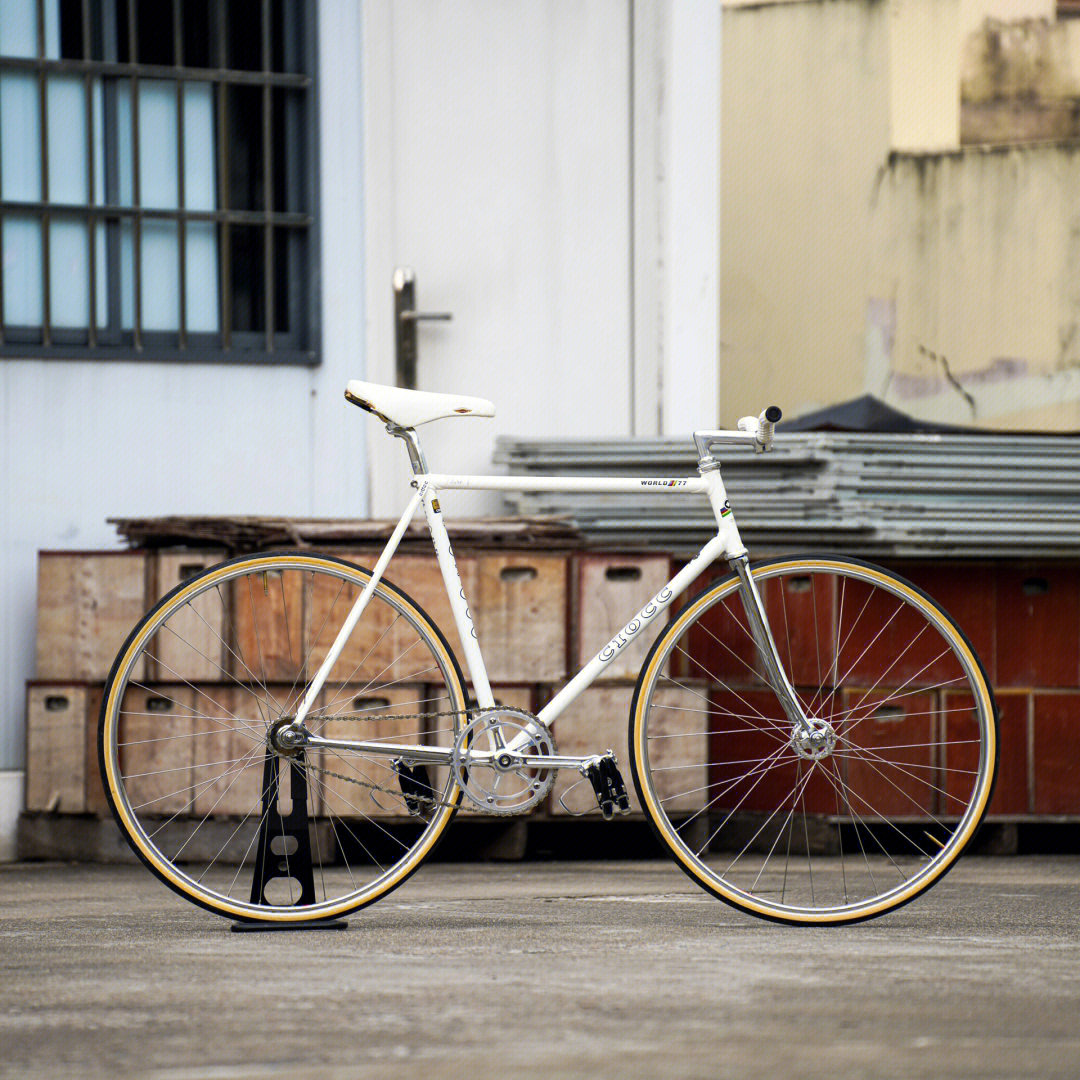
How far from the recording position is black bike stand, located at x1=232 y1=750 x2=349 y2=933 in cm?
389

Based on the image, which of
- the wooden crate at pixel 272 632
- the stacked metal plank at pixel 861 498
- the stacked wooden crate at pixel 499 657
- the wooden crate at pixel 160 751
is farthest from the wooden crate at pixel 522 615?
the wooden crate at pixel 160 751

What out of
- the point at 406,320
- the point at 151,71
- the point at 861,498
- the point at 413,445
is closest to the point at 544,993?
the point at 413,445

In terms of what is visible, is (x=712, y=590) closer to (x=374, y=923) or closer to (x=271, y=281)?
(x=374, y=923)

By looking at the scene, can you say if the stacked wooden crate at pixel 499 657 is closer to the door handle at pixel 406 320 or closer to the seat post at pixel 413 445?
the door handle at pixel 406 320

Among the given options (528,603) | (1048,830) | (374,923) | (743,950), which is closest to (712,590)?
(743,950)

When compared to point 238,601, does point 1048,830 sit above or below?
below

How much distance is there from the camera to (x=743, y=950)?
3559 mm

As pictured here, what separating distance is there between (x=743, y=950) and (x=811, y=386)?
796 cm

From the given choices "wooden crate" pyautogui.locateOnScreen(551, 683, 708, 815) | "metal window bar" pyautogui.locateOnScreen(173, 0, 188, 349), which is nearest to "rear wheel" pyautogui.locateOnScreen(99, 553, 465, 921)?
"wooden crate" pyautogui.locateOnScreen(551, 683, 708, 815)

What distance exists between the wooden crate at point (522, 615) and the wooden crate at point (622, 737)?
17cm

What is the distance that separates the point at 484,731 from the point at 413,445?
713mm

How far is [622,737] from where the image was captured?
19.0 ft

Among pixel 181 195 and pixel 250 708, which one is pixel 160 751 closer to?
pixel 250 708

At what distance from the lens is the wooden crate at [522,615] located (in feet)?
18.7
